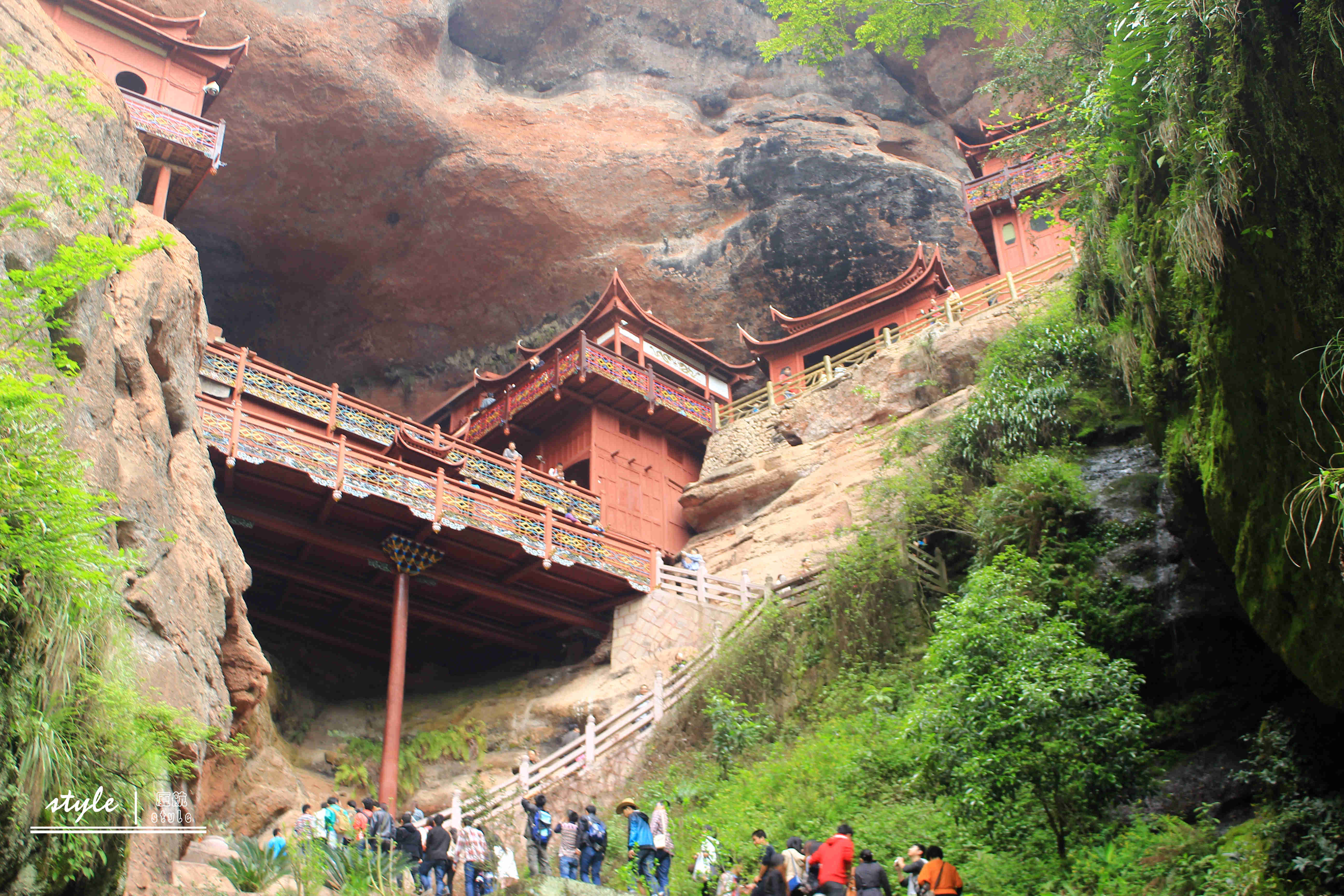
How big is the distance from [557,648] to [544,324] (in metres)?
13.5

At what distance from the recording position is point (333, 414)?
19.7 metres

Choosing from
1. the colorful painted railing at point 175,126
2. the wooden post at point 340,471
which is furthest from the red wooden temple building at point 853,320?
the colorful painted railing at point 175,126

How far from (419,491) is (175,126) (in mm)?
8625

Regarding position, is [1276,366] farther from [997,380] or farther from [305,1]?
[305,1]

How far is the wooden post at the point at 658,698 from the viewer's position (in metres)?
16.0

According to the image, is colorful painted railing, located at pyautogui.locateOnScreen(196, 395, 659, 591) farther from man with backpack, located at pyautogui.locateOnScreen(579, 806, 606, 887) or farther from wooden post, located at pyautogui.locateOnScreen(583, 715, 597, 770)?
man with backpack, located at pyautogui.locateOnScreen(579, 806, 606, 887)

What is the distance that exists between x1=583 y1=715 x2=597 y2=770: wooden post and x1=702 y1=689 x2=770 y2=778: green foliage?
5.93 feet

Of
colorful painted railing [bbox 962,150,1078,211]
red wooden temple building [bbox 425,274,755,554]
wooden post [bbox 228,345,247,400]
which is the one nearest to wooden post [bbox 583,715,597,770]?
red wooden temple building [bbox 425,274,755,554]

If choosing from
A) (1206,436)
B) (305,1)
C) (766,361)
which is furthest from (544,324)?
(1206,436)

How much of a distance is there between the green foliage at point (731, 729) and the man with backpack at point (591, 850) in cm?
319

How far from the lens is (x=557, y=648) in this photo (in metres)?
20.4

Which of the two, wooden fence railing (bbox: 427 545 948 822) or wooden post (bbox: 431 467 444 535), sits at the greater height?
wooden post (bbox: 431 467 444 535)

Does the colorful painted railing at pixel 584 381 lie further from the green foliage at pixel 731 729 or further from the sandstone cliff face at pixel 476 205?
the green foliage at pixel 731 729

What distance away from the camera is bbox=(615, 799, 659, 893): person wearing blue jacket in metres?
10.6
